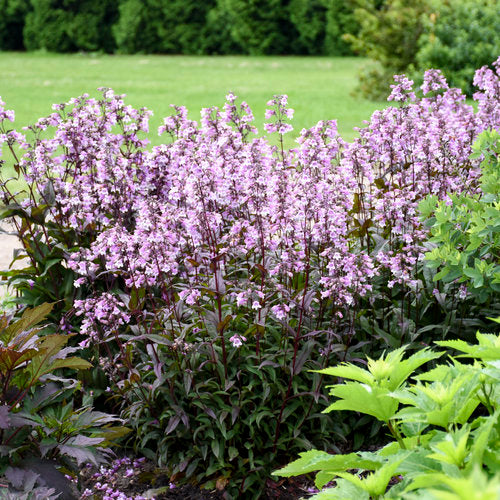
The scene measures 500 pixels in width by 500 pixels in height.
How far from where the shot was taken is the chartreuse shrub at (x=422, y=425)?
1.24m

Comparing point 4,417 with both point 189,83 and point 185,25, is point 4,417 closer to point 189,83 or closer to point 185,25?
point 189,83

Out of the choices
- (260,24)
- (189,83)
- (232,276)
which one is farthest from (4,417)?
(260,24)

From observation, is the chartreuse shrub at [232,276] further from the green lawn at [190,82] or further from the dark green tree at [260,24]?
the dark green tree at [260,24]

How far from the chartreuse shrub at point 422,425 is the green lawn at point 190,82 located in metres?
9.48

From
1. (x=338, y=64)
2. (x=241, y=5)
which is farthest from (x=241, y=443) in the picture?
(x=241, y=5)

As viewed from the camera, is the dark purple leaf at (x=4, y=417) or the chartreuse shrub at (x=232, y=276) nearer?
the dark purple leaf at (x=4, y=417)

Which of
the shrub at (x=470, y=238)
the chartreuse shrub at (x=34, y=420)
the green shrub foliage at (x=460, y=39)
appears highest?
the green shrub foliage at (x=460, y=39)

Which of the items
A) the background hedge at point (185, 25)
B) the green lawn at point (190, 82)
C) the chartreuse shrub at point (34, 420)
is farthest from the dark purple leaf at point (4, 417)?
the background hedge at point (185, 25)

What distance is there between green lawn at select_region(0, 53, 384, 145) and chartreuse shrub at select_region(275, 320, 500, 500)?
373 inches

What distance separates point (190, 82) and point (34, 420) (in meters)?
16.6

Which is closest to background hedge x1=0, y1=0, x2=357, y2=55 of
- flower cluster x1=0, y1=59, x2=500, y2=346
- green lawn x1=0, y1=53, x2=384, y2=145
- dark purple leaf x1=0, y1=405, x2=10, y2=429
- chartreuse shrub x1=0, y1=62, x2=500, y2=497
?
green lawn x1=0, y1=53, x2=384, y2=145

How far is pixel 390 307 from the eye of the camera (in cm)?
390

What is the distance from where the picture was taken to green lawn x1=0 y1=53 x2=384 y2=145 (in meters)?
13.8

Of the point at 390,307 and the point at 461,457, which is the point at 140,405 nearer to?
the point at 390,307
